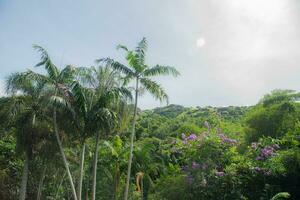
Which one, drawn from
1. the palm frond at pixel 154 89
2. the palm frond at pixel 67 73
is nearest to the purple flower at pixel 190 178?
the palm frond at pixel 154 89

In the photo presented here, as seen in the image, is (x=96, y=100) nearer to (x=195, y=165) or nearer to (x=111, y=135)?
(x=111, y=135)

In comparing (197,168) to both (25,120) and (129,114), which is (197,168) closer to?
(129,114)

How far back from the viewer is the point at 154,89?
18828mm

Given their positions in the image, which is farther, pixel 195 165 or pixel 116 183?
pixel 116 183

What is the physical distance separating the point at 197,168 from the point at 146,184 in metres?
10.8

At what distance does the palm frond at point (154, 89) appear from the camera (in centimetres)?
1883

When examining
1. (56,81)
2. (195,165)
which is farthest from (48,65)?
(195,165)

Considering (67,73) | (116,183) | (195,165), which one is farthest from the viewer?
(116,183)

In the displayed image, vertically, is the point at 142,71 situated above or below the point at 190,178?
above

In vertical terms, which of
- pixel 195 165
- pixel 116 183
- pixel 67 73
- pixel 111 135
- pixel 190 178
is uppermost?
pixel 67 73

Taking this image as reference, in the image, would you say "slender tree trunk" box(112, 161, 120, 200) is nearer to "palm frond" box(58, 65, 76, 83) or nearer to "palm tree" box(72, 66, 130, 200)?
"palm tree" box(72, 66, 130, 200)

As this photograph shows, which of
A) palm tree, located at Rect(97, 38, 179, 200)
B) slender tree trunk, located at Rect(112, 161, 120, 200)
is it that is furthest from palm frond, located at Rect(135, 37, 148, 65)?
slender tree trunk, located at Rect(112, 161, 120, 200)

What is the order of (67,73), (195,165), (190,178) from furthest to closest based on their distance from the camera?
(190,178) < (195,165) < (67,73)

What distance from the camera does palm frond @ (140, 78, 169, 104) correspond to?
18.8 m
